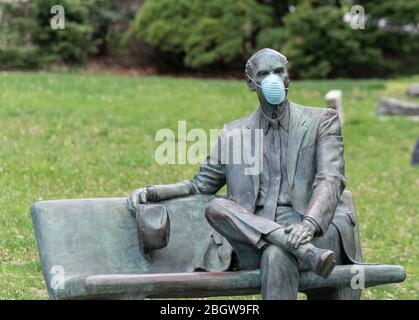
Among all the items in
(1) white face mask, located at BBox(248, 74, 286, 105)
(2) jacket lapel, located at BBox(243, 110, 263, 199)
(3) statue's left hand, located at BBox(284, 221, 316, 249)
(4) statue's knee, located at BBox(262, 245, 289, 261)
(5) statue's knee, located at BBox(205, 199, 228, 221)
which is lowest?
(4) statue's knee, located at BBox(262, 245, 289, 261)

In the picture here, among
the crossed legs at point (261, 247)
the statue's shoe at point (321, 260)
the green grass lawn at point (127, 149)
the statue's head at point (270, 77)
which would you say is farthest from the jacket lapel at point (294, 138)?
the green grass lawn at point (127, 149)

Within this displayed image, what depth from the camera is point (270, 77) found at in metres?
5.95

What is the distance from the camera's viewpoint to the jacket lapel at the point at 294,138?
237 inches

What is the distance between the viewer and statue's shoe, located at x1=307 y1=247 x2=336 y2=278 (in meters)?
5.27

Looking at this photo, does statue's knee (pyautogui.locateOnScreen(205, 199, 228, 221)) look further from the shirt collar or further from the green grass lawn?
the green grass lawn

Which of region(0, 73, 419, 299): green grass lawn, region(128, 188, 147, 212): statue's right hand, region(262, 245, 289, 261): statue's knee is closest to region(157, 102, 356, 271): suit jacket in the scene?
region(262, 245, 289, 261): statue's knee

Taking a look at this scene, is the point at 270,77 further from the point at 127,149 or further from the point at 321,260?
the point at 127,149

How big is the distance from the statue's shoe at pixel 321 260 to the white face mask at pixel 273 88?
1.13 meters

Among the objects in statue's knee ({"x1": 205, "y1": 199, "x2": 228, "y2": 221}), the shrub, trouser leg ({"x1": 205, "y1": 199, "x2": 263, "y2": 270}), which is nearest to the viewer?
trouser leg ({"x1": 205, "y1": 199, "x2": 263, "y2": 270})

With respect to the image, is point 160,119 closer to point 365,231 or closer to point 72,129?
point 72,129

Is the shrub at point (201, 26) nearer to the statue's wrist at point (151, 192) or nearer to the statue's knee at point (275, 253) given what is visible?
the statue's wrist at point (151, 192)

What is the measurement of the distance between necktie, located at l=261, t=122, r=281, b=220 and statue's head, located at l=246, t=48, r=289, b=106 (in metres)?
0.24

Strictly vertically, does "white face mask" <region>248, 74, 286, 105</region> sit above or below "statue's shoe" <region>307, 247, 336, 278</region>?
above
